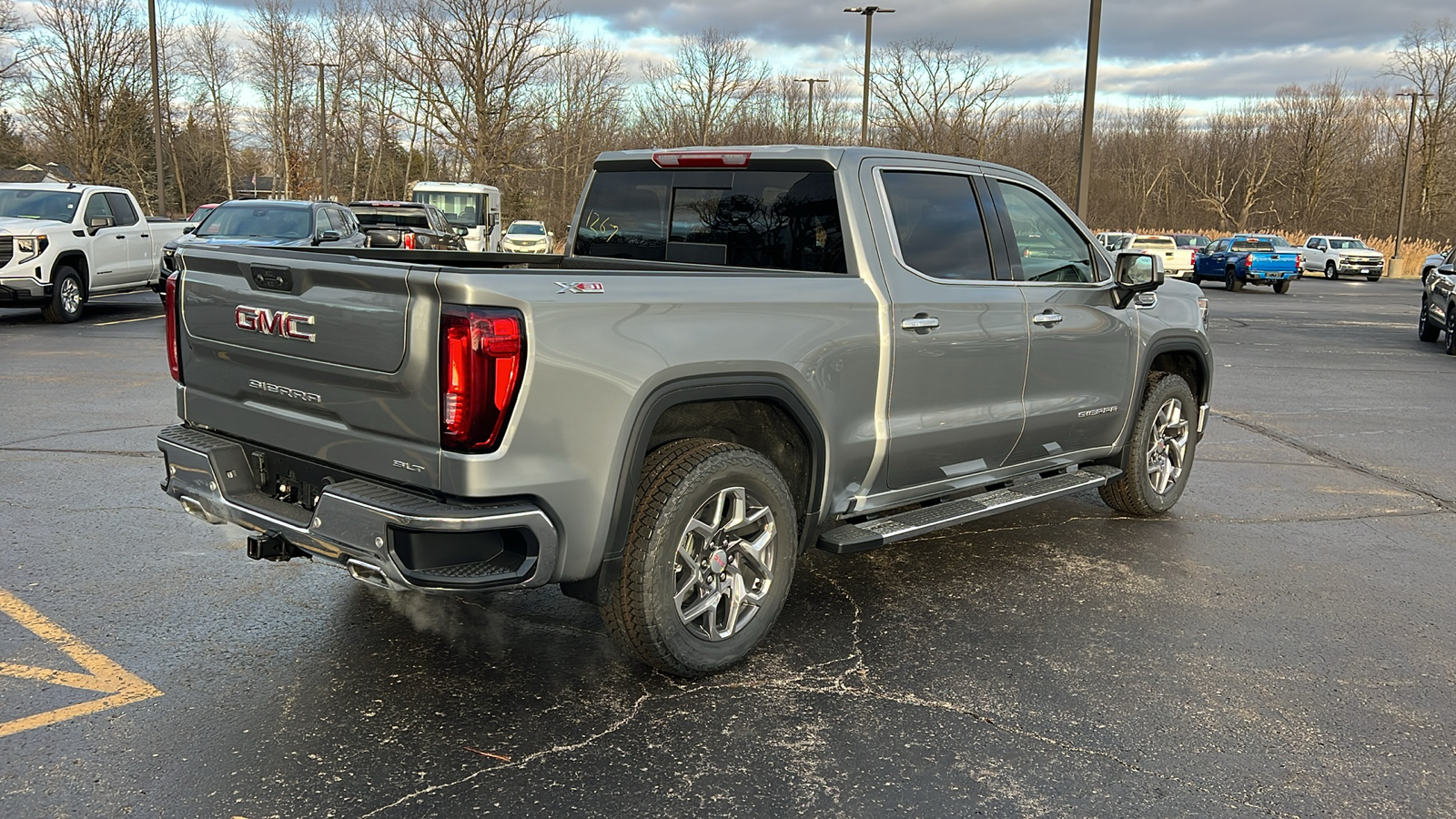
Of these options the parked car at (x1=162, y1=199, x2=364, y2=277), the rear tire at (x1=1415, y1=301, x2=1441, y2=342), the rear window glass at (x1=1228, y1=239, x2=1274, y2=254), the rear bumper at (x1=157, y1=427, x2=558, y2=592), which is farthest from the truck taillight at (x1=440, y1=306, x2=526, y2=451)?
the rear window glass at (x1=1228, y1=239, x2=1274, y2=254)

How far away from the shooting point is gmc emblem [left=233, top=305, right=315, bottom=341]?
3699mm

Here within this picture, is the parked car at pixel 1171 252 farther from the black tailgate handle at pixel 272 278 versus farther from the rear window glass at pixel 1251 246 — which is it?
the black tailgate handle at pixel 272 278

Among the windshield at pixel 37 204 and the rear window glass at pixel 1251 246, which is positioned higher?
the rear window glass at pixel 1251 246

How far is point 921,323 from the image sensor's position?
4660 millimetres

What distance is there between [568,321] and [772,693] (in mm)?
1519

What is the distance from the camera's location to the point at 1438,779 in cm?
345

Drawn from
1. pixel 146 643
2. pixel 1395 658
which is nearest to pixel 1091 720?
pixel 1395 658

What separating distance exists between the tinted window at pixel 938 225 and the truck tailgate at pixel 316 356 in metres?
2.23

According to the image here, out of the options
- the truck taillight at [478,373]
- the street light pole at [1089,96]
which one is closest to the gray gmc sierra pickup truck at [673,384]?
the truck taillight at [478,373]

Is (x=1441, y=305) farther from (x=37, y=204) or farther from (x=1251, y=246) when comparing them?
(x=37, y=204)

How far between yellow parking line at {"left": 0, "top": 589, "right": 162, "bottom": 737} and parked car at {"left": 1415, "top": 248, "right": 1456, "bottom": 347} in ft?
61.2

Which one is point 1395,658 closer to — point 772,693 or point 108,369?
point 772,693

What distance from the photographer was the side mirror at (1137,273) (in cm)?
575

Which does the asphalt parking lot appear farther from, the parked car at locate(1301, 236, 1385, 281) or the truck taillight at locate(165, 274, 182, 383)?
the parked car at locate(1301, 236, 1385, 281)
